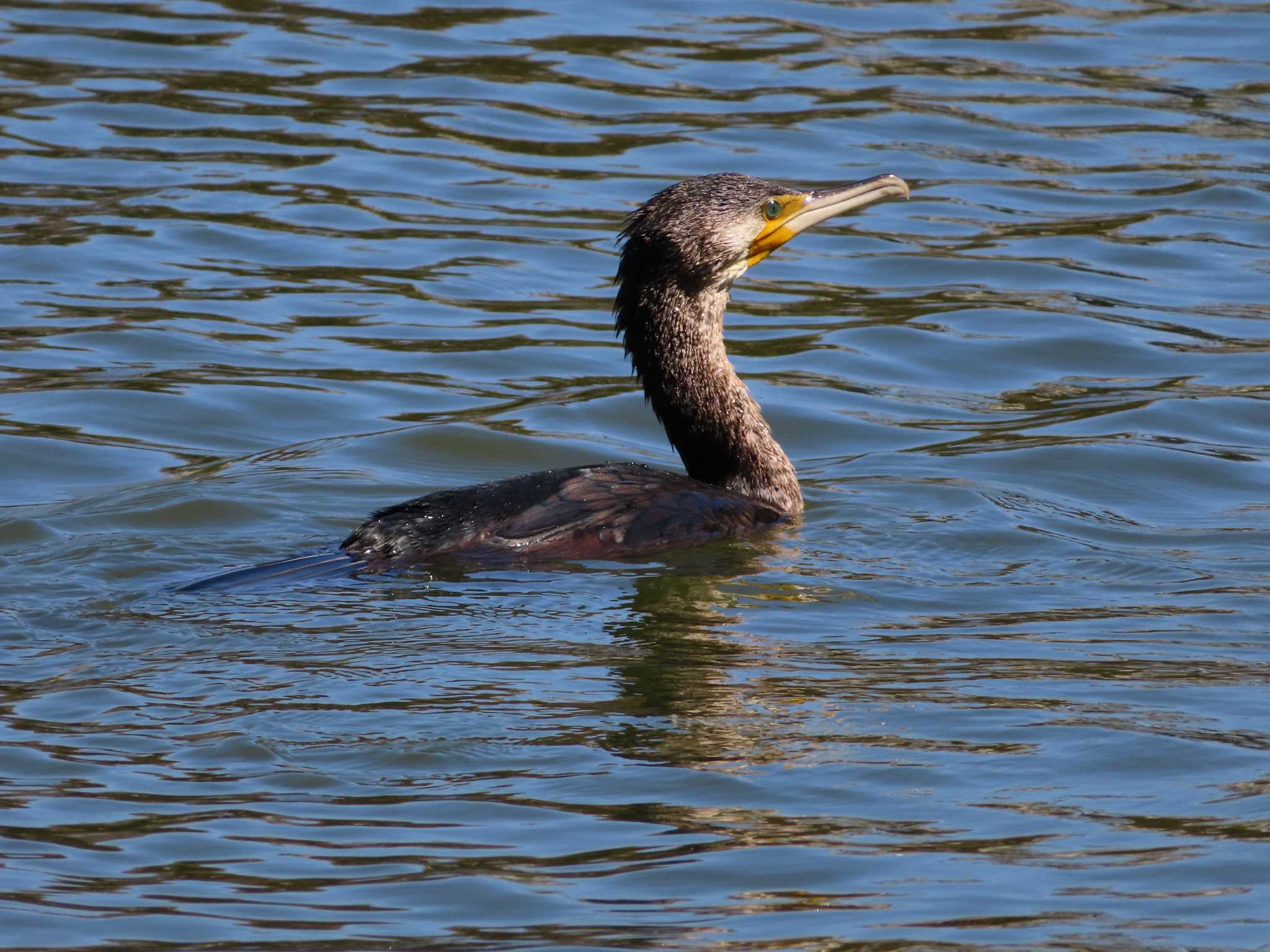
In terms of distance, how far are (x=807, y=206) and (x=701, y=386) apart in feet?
2.97

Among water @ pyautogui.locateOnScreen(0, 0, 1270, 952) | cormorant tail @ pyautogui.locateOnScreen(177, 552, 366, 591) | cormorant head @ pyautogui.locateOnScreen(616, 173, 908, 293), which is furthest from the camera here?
cormorant head @ pyautogui.locateOnScreen(616, 173, 908, 293)

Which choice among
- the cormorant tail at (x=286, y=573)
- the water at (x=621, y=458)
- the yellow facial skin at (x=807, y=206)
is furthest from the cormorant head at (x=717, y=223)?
the cormorant tail at (x=286, y=573)

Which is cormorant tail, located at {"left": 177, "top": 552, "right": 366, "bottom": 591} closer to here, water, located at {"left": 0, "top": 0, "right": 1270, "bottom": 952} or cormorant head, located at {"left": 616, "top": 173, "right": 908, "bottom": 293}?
water, located at {"left": 0, "top": 0, "right": 1270, "bottom": 952}

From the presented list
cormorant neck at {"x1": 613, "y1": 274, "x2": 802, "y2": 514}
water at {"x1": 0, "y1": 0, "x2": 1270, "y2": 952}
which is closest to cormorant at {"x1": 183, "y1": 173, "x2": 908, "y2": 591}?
cormorant neck at {"x1": 613, "y1": 274, "x2": 802, "y2": 514}

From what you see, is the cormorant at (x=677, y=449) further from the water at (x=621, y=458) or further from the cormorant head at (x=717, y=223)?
the water at (x=621, y=458)

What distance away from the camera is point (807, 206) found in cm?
877

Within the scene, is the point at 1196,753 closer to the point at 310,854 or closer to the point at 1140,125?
the point at 310,854

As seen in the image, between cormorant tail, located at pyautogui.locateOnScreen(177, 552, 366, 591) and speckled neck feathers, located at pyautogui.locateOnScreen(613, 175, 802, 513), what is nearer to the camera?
cormorant tail, located at pyautogui.locateOnScreen(177, 552, 366, 591)

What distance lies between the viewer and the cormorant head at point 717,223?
333 inches

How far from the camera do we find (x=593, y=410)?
1043cm

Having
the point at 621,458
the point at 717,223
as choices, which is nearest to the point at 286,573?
the point at 717,223

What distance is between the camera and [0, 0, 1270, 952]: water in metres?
4.95

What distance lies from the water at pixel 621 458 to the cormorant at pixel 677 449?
0.67 feet

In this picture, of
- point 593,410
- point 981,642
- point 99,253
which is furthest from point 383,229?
point 981,642
